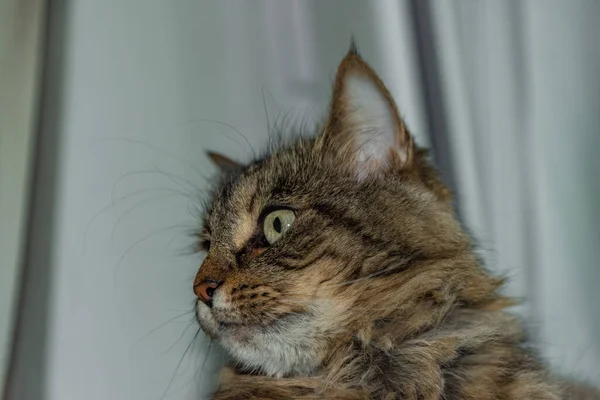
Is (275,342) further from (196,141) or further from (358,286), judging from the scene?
(196,141)

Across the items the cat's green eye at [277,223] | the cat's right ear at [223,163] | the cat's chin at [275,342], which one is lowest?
the cat's chin at [275,342]

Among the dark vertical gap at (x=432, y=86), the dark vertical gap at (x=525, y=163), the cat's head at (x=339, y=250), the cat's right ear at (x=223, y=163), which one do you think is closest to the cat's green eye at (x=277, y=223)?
the cat's head at (x=339, y=250)

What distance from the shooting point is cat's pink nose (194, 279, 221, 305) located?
1089 millimetres

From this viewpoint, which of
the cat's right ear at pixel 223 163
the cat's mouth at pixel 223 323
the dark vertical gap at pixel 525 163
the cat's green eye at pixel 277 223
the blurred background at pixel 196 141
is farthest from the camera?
the dark vertical gap at pixel 525 163

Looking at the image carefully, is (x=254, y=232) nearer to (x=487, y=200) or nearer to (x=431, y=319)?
(x=431, y=319)

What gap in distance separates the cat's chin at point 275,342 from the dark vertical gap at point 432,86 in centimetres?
72

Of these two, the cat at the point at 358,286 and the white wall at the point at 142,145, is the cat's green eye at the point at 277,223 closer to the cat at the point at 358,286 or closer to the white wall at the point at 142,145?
the cat at the point at 358,286

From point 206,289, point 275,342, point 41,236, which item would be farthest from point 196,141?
point 275,342

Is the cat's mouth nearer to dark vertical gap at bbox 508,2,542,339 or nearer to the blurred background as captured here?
the blurred background

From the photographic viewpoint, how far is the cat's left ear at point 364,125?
1.20 meters

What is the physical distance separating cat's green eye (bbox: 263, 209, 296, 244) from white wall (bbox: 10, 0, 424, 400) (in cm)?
43

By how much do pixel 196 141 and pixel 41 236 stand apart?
44 cm

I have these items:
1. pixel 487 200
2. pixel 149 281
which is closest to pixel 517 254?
pixel 487 200

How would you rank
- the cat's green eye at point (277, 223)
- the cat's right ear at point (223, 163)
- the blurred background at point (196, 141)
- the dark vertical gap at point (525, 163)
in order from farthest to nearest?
the dark vertical gap at point (525, 163) < the cat's right ear at point (223, 163) < the blurred background at point (196, 141) < the cat's green eye at point (277, 223)
